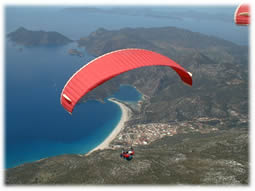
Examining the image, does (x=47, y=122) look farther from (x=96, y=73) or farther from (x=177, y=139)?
(x=96, y=73)

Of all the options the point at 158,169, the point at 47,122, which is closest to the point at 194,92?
the point at 47,122

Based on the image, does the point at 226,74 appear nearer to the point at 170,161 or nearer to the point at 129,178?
the point at 170,161

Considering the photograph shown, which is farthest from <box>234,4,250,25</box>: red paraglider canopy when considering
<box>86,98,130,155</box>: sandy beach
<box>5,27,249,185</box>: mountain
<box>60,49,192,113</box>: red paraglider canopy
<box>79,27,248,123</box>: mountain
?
<box>79,27,248,123</box>: mountain

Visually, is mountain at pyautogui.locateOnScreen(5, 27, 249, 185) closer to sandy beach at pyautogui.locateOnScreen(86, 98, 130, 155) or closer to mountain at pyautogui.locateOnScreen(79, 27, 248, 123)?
mountain at pyautogui.locateOnScreen(79, 27, 248, 123)

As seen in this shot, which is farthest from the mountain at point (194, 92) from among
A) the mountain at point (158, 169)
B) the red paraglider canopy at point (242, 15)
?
the red paraglider canopy at point (242, 15)

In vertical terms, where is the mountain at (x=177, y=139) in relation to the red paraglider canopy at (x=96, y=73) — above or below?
below

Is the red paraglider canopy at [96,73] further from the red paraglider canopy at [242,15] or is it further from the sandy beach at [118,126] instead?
the sandy beach at [118,126]

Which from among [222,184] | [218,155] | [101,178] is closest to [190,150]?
[218,155]

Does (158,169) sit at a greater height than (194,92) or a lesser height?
greater
